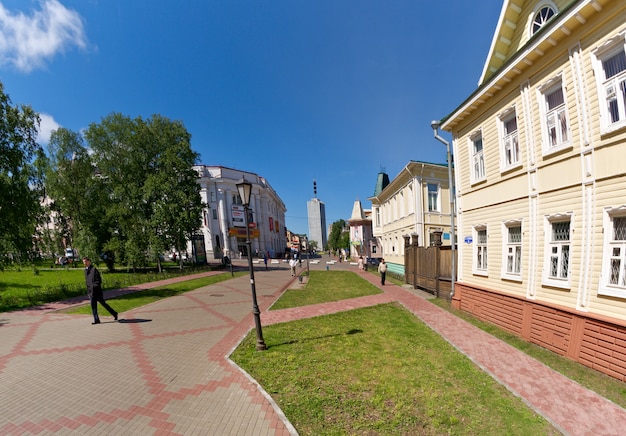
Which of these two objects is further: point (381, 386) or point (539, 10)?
point (539, 10)

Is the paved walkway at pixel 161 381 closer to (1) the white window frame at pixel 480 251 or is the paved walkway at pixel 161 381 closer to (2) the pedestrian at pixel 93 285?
(2) the pedestrian at pixel 93 285

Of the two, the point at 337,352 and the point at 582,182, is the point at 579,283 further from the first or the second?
the point at 337,352

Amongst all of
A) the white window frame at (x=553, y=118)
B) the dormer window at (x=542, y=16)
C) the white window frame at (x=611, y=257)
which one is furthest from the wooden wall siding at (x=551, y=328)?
the dormer window at (x=542, y=16)

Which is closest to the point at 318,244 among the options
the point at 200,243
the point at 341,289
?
the point at 200,243

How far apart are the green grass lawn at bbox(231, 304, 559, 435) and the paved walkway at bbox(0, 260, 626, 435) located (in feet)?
1.22

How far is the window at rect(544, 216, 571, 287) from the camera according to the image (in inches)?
248

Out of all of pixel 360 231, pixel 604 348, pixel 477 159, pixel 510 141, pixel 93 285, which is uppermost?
pixel 510 141

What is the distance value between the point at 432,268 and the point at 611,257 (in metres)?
7.67

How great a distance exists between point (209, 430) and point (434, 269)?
11.7 meters

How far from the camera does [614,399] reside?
14.1 feet

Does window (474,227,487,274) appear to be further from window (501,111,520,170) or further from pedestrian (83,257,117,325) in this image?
pedestrian (83,257,117,325)

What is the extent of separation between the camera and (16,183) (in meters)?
11.9

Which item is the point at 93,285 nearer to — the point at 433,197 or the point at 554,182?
the point at 554,182

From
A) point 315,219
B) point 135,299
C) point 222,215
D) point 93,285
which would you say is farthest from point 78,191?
point 315,219
